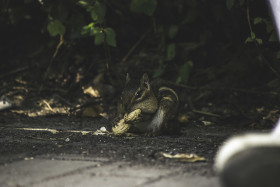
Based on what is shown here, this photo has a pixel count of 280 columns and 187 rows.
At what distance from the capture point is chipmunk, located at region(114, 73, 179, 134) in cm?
345

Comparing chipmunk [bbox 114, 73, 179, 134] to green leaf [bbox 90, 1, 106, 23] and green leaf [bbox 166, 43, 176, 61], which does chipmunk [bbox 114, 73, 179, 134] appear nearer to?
green leaf [bbox 90, 1, 106, 23]

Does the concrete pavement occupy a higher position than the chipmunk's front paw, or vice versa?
the chipmunk's front paw

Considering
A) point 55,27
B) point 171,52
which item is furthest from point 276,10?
point 171,52

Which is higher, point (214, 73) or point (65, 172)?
point (214, 73)

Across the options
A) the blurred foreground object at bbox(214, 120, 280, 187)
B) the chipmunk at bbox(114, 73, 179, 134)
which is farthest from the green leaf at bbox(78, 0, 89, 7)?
the blurred foreground object at bbox(214, 120, 280, 187)

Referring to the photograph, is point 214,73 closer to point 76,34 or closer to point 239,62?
point 239,62

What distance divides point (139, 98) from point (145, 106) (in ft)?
0.27

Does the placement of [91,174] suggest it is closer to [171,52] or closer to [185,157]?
[185,157]

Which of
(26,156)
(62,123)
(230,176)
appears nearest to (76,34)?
(62,123)

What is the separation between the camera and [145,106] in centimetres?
346

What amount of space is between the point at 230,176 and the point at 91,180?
0.71m

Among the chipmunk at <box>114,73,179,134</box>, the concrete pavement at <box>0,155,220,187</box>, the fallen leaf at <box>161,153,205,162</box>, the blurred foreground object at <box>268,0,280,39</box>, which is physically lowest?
the concrete pavement at <box>0,155,220,187</box>

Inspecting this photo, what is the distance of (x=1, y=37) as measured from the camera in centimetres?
680

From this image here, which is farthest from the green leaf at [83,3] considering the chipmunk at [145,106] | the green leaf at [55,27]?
the chipmunk at [145,106]
